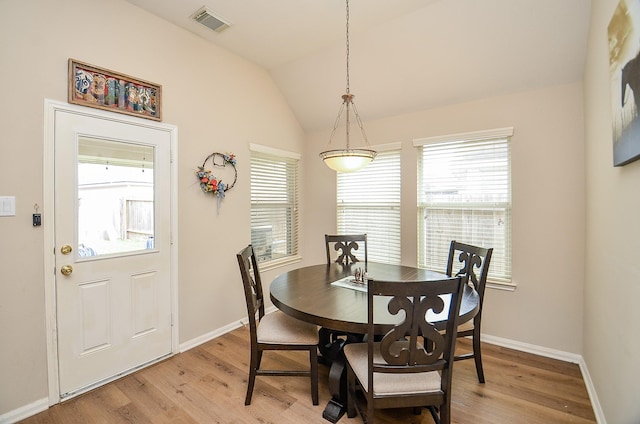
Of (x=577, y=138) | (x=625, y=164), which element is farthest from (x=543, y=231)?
(x=625, y=164)

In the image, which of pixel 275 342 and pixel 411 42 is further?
pixel 411 42

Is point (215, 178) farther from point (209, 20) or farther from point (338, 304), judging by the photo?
point (338, 304)

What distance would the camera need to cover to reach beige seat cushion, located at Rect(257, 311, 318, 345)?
2.05 meters

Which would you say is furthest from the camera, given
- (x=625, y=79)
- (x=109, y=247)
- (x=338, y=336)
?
(x=338, y=336)

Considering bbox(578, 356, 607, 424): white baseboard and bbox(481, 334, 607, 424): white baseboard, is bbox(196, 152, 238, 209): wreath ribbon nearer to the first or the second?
bbox(481, 334, 607, 424): white baseboard

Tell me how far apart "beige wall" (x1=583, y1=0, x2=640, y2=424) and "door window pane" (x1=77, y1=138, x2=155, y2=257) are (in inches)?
128

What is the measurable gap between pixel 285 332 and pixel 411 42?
9.17ft

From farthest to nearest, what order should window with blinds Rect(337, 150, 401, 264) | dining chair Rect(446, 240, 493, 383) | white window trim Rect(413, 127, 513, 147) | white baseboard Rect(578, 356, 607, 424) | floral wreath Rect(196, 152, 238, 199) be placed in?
window with blinds Rect(337, 150, 401, 264) < floral wreath Rect(196, 152, 238, 199) < white window trim Rect(413, 127, 513, 147) < dining chair Rect(446, 240, 493, 383) < white baseboard Rect(578, 356, 607, 424)

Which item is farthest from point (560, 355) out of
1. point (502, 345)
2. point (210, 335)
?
point (210, 335)

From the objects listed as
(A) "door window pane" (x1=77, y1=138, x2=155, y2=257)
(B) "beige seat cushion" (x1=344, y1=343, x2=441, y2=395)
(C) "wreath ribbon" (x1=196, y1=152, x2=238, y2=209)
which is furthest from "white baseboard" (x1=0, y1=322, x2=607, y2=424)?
(C) "wreath ribbon" (x1=196, y1=152, x2=238, y2=209)

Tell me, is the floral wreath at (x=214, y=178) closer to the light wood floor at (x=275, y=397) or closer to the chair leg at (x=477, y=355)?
the light wood floor at (x=275, y=397)

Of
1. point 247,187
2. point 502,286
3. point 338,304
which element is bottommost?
point 502,286

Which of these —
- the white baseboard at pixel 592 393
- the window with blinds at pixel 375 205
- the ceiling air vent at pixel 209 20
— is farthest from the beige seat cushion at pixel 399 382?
the ceiling air vent at pixel 209 20

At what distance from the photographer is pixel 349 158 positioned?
2.32 m
